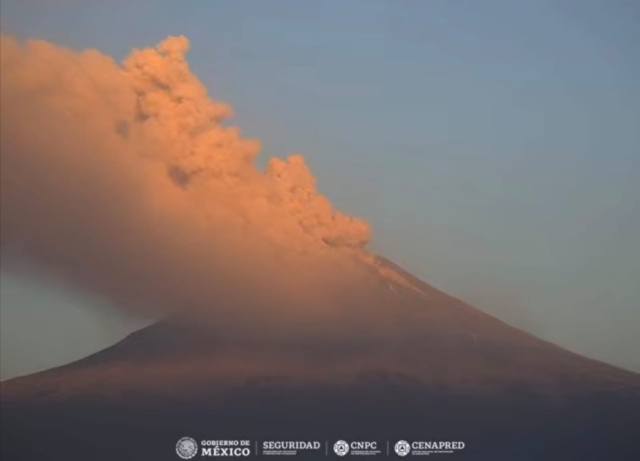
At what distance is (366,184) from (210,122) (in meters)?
0.58

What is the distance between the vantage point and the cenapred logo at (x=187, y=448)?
11.7ft

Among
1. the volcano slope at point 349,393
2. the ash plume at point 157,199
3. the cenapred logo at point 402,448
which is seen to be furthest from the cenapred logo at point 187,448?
the cenapred logo at point 402,448

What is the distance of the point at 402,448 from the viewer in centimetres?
378

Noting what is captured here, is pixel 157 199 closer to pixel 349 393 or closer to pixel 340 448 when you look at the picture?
pixel 349 393

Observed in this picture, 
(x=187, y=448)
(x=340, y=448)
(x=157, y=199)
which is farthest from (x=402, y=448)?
(x=157, y=199)

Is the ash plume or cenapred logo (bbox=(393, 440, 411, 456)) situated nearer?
the ash plume

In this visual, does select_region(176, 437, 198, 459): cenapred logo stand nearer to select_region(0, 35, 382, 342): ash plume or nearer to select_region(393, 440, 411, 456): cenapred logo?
select_region(0, 35, 382, 342): ash plume

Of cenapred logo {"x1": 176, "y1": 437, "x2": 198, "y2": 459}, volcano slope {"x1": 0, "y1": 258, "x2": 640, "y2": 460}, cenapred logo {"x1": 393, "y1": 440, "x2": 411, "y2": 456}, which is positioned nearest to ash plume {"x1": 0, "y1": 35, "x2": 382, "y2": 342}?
volcano slope {"x1": 0, "y1": 258, "x2": 640, "y2": 460}

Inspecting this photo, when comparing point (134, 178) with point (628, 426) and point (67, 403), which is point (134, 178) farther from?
point (628, 426)

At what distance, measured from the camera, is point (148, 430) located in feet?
11.6

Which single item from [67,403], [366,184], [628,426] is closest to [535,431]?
[628,426]

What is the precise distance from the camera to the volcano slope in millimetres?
3506

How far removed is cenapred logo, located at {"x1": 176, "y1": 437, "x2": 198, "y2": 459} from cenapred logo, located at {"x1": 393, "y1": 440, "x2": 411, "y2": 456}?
0.69 meters

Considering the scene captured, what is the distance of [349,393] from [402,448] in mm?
270
